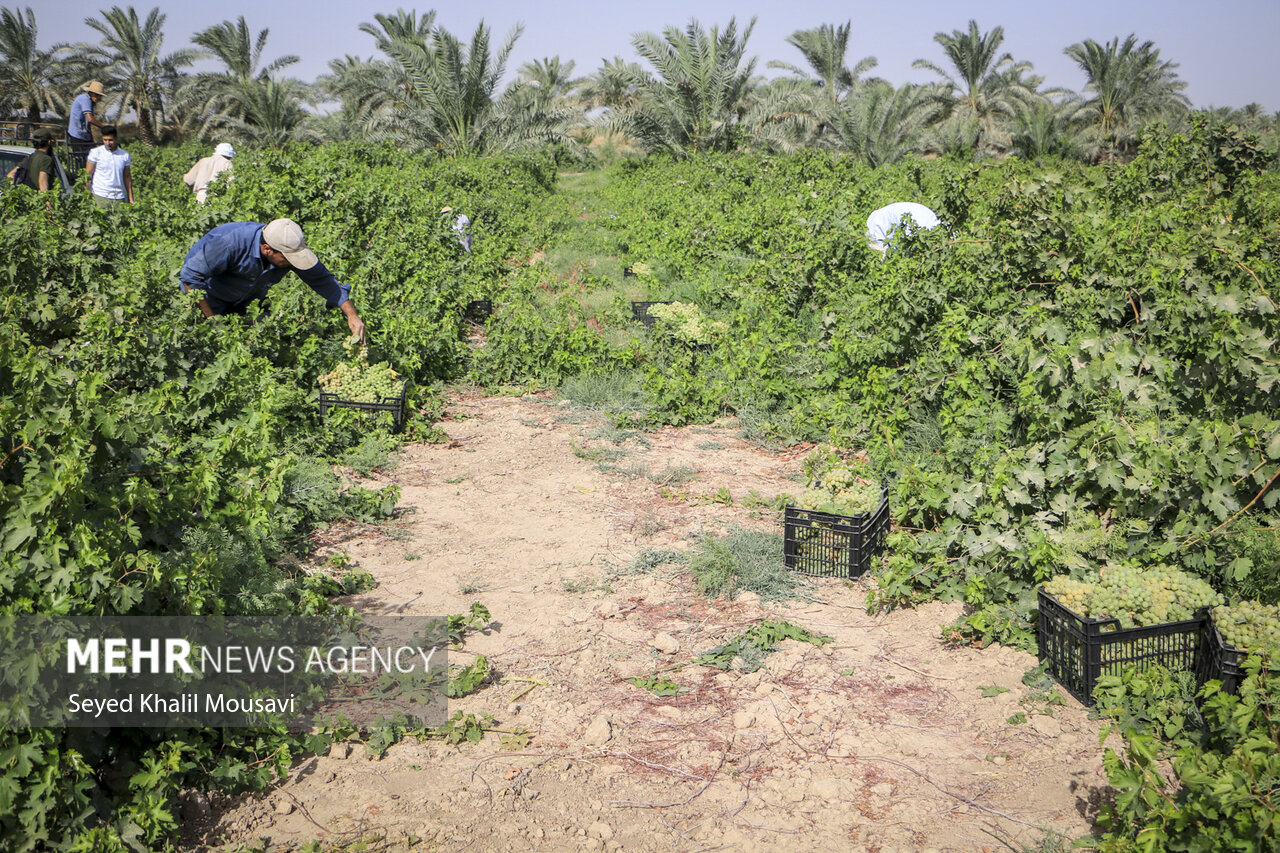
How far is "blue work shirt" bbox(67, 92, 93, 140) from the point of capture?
11007mm

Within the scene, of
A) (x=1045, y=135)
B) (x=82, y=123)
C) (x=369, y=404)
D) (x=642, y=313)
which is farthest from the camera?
(x=1045, y=135)

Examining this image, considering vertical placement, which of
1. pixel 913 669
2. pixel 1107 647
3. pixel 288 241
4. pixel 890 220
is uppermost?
pixel 890 220

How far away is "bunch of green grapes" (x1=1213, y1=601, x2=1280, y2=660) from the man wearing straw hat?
11261 mm

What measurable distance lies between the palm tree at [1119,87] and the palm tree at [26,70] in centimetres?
3343

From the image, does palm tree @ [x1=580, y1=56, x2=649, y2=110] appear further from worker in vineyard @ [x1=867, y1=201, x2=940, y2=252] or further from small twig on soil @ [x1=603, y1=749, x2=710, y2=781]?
small twig on soil @ [x1=603, y1=749, x2=710, y2=781]

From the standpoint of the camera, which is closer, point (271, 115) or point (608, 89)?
point (271, 115)

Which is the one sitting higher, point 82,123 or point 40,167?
point 82,123

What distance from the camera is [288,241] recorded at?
5.61m

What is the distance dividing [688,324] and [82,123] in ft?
27.0

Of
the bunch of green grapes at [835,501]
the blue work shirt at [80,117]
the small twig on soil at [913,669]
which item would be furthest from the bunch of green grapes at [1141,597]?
the blue work shirt at [80,117]

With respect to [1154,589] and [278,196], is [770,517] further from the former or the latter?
[278,196]

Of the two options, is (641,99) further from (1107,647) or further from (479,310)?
(1107,647)

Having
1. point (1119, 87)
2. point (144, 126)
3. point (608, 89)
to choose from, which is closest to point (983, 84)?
point (1119, 87)

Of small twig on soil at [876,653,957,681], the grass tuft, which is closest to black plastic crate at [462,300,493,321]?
the grass tuft
